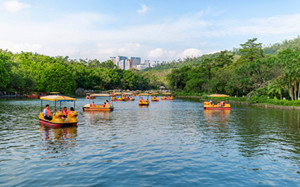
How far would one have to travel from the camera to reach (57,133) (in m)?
23.5

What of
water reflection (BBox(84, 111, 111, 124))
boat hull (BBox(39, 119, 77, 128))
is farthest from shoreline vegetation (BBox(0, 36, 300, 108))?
boat hull (BBox(39, 119, 77, 128))

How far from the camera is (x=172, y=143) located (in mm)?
19812

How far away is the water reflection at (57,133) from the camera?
21469 millimetres

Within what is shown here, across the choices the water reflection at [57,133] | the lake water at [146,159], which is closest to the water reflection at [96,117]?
the water reflection at [57,133]

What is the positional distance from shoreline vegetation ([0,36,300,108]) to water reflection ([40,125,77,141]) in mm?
49973

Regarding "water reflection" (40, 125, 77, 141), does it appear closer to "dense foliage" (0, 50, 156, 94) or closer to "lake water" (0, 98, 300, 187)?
"lake water" (0, 98, 300, 187)

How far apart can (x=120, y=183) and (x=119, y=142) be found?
854cm

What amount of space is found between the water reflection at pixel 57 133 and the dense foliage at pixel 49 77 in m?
64.0

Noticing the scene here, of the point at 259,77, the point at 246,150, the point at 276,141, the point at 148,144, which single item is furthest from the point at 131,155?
the point at 259,77

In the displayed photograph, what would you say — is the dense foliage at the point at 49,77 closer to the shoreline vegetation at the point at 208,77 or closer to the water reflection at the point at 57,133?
the shoreline vegetation at the point at 208,77

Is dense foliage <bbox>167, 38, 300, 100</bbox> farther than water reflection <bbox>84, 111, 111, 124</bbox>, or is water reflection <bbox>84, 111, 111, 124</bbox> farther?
dense foliage <bbox>167, 38, 300, 100</bbox>

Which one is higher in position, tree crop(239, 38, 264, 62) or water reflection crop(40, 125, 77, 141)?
tree crop(239, 38, 264, 62)

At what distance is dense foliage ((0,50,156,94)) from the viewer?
90.0m

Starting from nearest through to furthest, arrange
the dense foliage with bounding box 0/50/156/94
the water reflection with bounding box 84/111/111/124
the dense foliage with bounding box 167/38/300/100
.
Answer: the water reflection with bounding box 84/111/111/124 < the dense foliage with bounding box 167/38/300/100 < the dense foliage with bounding box 0/50/156/94
